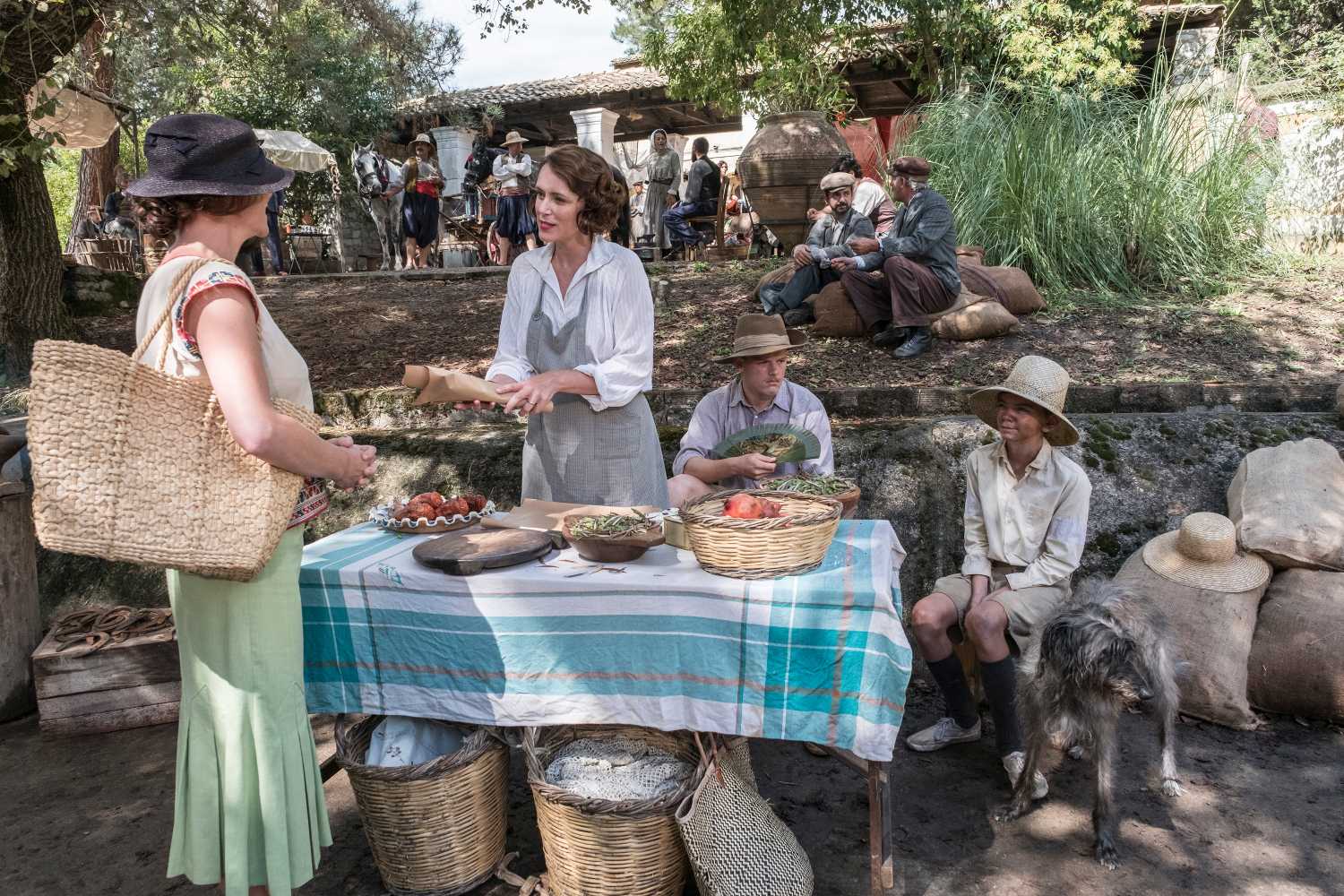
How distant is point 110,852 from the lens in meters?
2.88

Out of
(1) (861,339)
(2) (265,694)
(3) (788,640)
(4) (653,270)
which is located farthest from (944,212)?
(2) (265,694)

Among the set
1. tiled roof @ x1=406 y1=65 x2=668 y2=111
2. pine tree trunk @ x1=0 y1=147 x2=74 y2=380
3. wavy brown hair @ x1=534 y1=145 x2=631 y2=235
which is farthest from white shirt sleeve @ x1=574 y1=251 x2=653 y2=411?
tiled roof @ x1=406 y1=65 x2=668 y2=111

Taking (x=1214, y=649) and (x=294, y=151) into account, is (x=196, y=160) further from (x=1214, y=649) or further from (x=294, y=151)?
(x=294, y=151)

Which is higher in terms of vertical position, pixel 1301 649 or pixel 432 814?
pixel 432 814

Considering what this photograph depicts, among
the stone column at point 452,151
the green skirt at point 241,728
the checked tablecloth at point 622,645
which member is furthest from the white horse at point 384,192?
the green skirt at point 241,728

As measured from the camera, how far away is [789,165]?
839cm

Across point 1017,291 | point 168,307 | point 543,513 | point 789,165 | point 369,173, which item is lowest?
point 543,513

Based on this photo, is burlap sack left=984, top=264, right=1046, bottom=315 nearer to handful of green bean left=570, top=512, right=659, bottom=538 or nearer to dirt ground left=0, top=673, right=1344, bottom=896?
dirt ground left=0, top=673, right=1344, bottom=896

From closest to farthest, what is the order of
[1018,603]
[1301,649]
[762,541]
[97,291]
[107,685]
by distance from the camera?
[762,541], [1018,603], [1301,649], [107,685], [97,291]

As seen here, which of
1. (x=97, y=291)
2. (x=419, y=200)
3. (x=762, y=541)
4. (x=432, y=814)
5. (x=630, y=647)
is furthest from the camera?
(x=419, y=200)

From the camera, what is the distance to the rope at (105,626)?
380 cm

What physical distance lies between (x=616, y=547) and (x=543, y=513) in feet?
1.73

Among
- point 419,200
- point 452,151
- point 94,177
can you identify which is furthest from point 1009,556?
point 452,151

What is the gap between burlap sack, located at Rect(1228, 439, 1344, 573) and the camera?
349 centimetres
